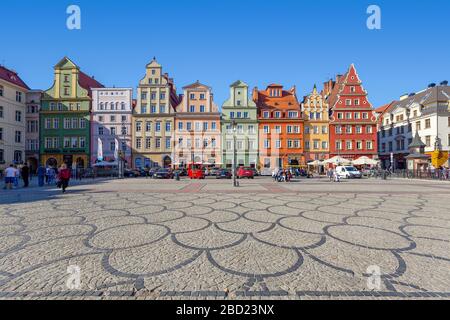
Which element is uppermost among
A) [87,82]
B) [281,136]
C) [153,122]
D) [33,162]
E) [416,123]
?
[87,82]

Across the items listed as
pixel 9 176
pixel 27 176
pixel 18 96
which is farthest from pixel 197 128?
pixel 18 96

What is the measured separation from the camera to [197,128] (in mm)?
41469

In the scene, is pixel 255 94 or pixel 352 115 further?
pixel 255 94

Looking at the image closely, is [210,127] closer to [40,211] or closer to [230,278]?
[40,211]

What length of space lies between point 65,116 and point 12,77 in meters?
11.1

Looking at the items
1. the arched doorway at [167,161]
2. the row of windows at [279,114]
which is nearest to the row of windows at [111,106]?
the arched doorway at [167,161]

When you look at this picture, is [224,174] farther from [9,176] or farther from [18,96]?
[18,96]

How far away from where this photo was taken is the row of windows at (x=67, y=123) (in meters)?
41.2

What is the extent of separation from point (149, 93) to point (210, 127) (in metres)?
12.8

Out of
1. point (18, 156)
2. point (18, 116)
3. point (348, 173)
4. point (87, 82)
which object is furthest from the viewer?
point (87, 82)

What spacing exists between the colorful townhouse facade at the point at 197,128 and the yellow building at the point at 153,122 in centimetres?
164

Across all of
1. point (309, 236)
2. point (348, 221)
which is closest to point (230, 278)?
point (309, 236)

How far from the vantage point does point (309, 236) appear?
5129 millimetres
